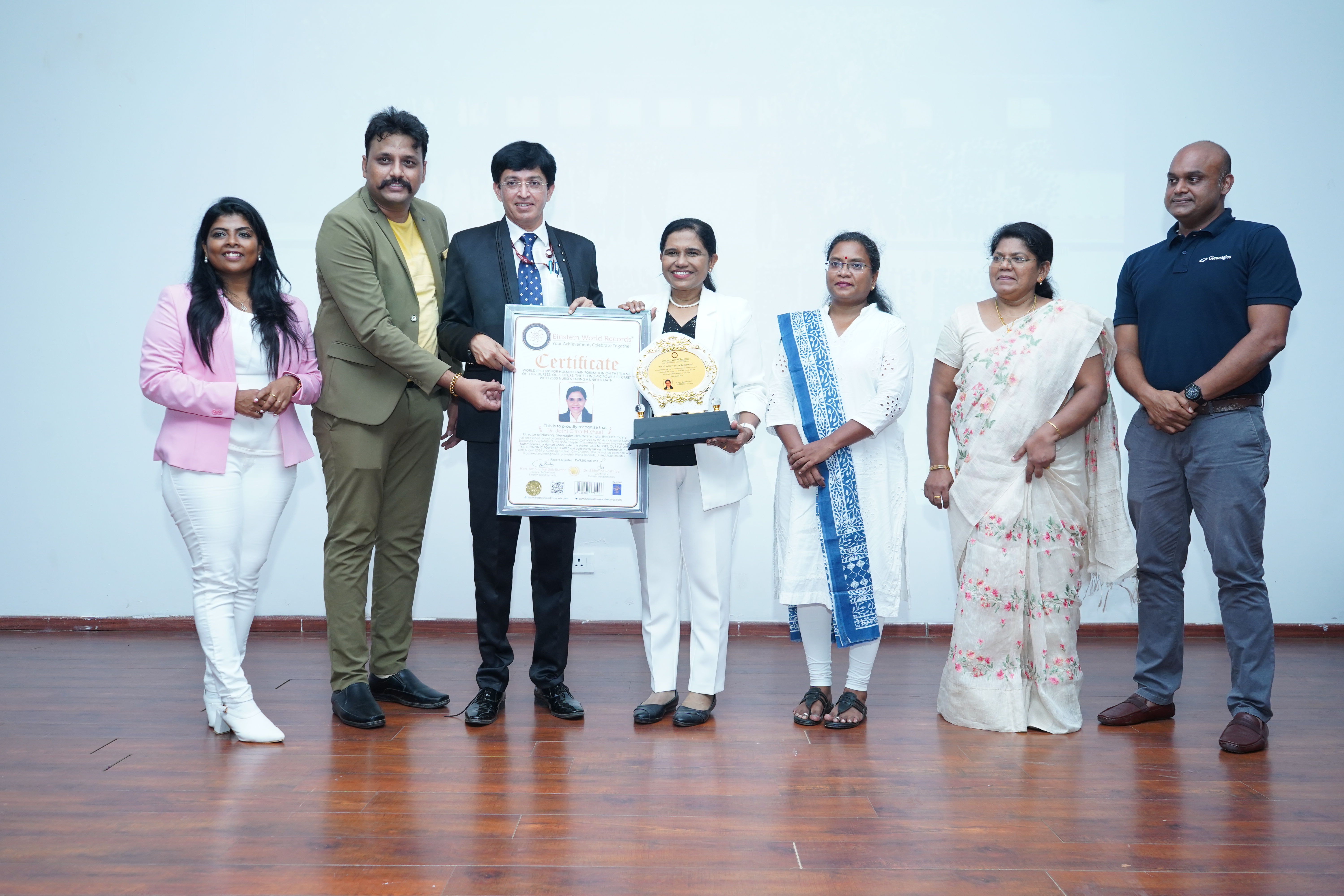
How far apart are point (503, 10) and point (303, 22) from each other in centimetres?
88

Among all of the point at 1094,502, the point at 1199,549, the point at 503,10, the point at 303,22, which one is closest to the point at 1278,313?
the point at 1094,502

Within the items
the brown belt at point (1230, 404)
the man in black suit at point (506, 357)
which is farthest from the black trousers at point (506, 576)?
the brown belt at point (1230, 404)

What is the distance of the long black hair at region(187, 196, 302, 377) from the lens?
2.55m

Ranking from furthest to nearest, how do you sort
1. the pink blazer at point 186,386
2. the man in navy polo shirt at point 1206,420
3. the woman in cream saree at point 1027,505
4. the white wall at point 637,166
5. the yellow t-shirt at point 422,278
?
the white wall at point 637,166 → the yellow t-shirt at point 422,278 → the woman in cream saree at point 1027,505 → the man in navy polo shirt at point 1206,420 → the pink blazer at point 186,386

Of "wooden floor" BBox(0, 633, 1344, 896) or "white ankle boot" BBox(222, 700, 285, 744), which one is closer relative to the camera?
"wooden floor" BBox(0, 633, 1344, 896)

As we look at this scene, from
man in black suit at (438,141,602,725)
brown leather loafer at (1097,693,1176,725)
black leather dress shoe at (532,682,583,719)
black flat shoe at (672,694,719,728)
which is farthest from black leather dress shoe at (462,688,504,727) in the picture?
brown leather loafer at (1097,693,1176,725)

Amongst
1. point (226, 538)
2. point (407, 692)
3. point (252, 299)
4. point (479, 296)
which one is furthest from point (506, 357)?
point (407, 692)

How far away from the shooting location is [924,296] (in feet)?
13.8

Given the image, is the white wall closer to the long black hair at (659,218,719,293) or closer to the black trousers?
the black trousers

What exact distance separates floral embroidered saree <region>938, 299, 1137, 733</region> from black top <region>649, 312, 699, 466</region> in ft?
2.76

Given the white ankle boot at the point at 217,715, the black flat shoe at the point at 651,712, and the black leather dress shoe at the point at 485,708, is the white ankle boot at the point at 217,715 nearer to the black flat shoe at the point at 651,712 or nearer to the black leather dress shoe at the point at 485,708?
the black leather dress shoe at the point at 485,708

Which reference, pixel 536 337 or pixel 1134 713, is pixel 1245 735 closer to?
pixel 1134 713

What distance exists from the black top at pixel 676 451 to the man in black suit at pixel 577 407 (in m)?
0.21

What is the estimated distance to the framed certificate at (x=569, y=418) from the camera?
104 inches
